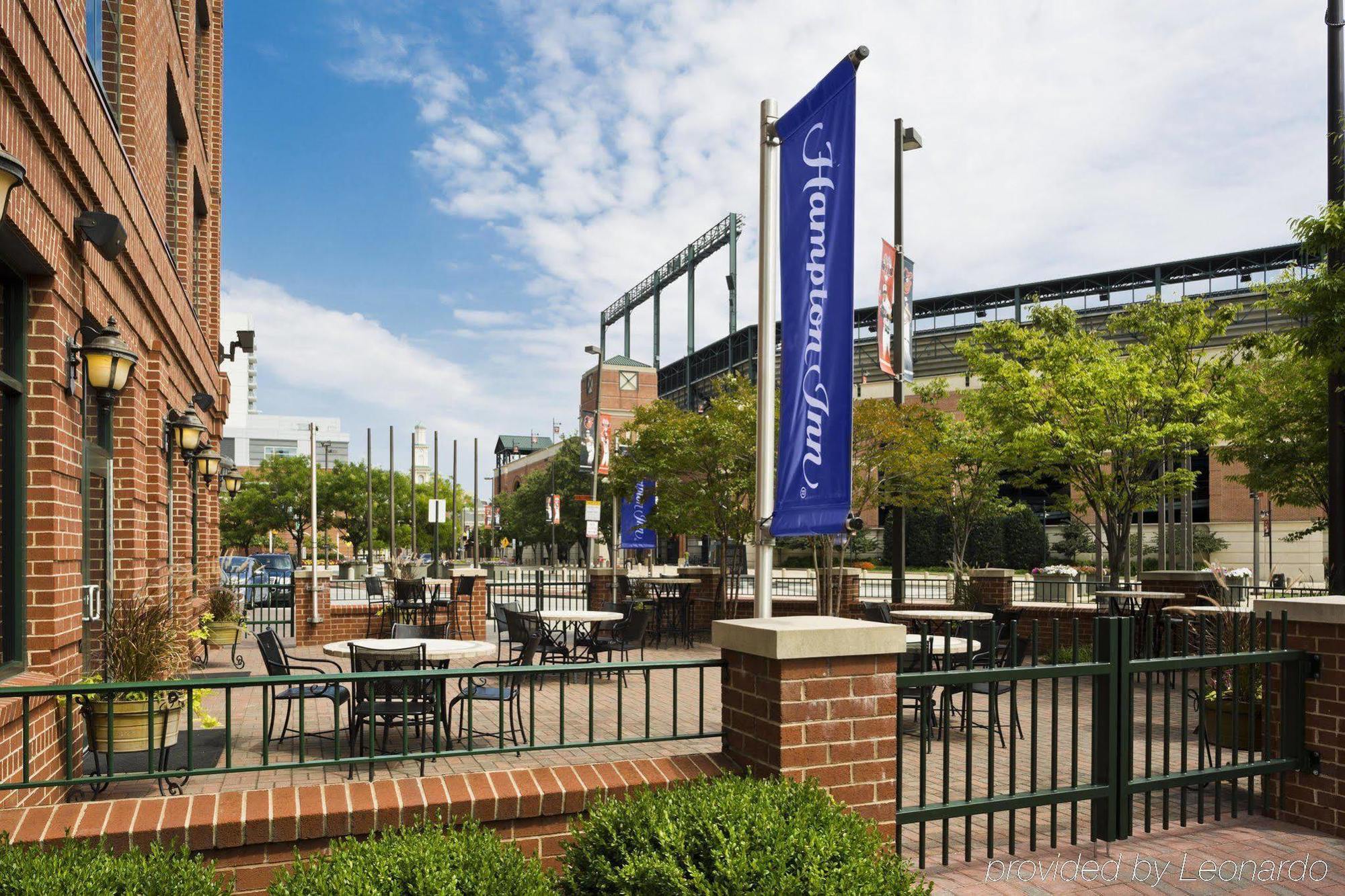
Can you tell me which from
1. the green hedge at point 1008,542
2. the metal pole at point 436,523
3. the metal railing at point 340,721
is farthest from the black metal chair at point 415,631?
the green hedge at point 1008,542

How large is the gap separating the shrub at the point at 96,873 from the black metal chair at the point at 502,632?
20.3 feet

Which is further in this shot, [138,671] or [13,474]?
[138,671]

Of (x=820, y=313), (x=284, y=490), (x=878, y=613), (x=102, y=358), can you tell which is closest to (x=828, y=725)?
(x=820, y=313)

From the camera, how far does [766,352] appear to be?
6.33 meters

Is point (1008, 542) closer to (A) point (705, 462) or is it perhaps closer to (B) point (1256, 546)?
(B) point (1256, 546)

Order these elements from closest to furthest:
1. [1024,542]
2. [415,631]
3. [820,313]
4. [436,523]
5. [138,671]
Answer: [820,313]
[138,671]
[415,631]
[436,523]
[1024,542]

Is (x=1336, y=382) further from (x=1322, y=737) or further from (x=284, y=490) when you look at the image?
(x=284, y=490)

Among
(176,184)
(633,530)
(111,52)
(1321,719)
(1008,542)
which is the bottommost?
(1008,542)

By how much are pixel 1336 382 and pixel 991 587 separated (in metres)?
9.47

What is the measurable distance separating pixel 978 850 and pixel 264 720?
382cm

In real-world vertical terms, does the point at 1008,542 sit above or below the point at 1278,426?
below

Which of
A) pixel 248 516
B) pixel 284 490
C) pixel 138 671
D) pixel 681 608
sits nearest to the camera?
pixel 138 671

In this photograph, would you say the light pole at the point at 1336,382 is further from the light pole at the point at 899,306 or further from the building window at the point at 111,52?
the building window at the point at 111,52

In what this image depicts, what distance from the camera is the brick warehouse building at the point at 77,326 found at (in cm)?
516
